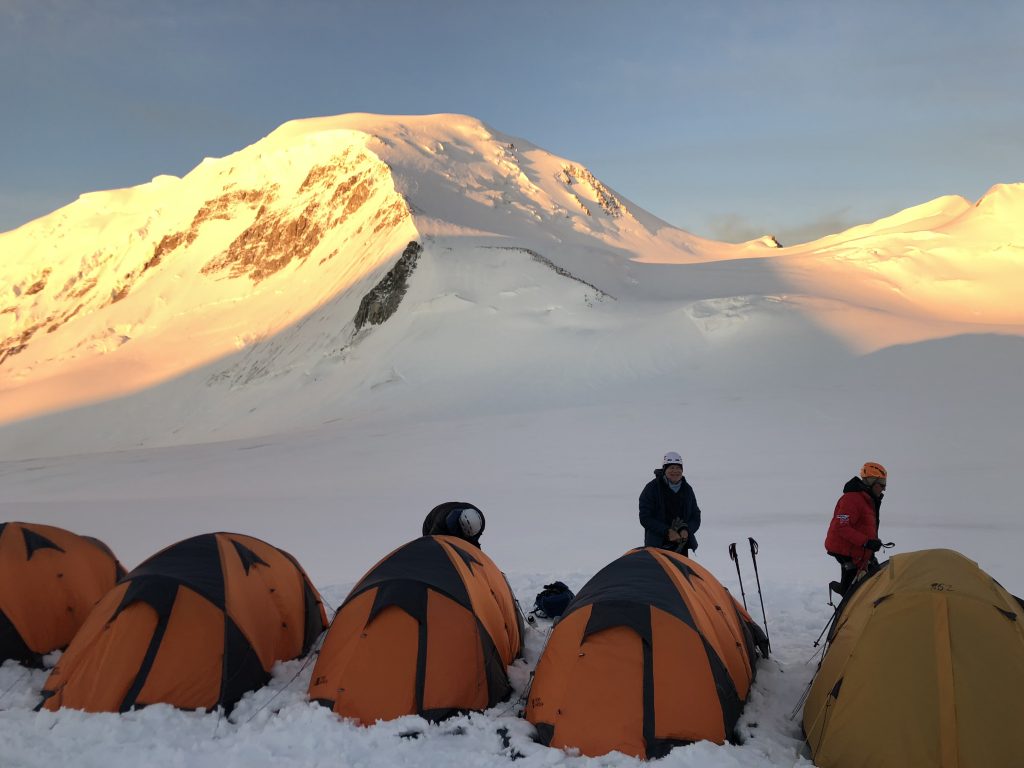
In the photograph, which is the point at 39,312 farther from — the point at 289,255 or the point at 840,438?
the point at 840,438

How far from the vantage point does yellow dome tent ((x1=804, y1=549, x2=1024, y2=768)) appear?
14.0 feet

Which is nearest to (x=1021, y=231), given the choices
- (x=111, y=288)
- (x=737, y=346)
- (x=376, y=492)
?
(x=737, y=346)

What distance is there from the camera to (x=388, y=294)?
133 ft

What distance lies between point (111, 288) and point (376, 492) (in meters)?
55.5

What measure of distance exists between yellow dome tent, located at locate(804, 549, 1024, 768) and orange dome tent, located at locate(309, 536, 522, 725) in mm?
2224

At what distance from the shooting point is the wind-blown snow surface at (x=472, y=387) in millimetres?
8375

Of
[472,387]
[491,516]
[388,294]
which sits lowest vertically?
[491,516]

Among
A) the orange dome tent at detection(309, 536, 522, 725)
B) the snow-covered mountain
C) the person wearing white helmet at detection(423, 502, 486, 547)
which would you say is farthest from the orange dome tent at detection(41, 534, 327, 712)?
the snow-covered mountain

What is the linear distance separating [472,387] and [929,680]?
26.7 meters

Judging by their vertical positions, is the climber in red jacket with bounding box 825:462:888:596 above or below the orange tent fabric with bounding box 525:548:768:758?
above

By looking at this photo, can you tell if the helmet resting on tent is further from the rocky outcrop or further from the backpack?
the rocky outcrop

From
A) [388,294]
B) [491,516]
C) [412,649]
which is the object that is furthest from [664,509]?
[388,294]

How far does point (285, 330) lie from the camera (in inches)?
1756

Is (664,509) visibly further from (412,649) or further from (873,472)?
(412,649)
